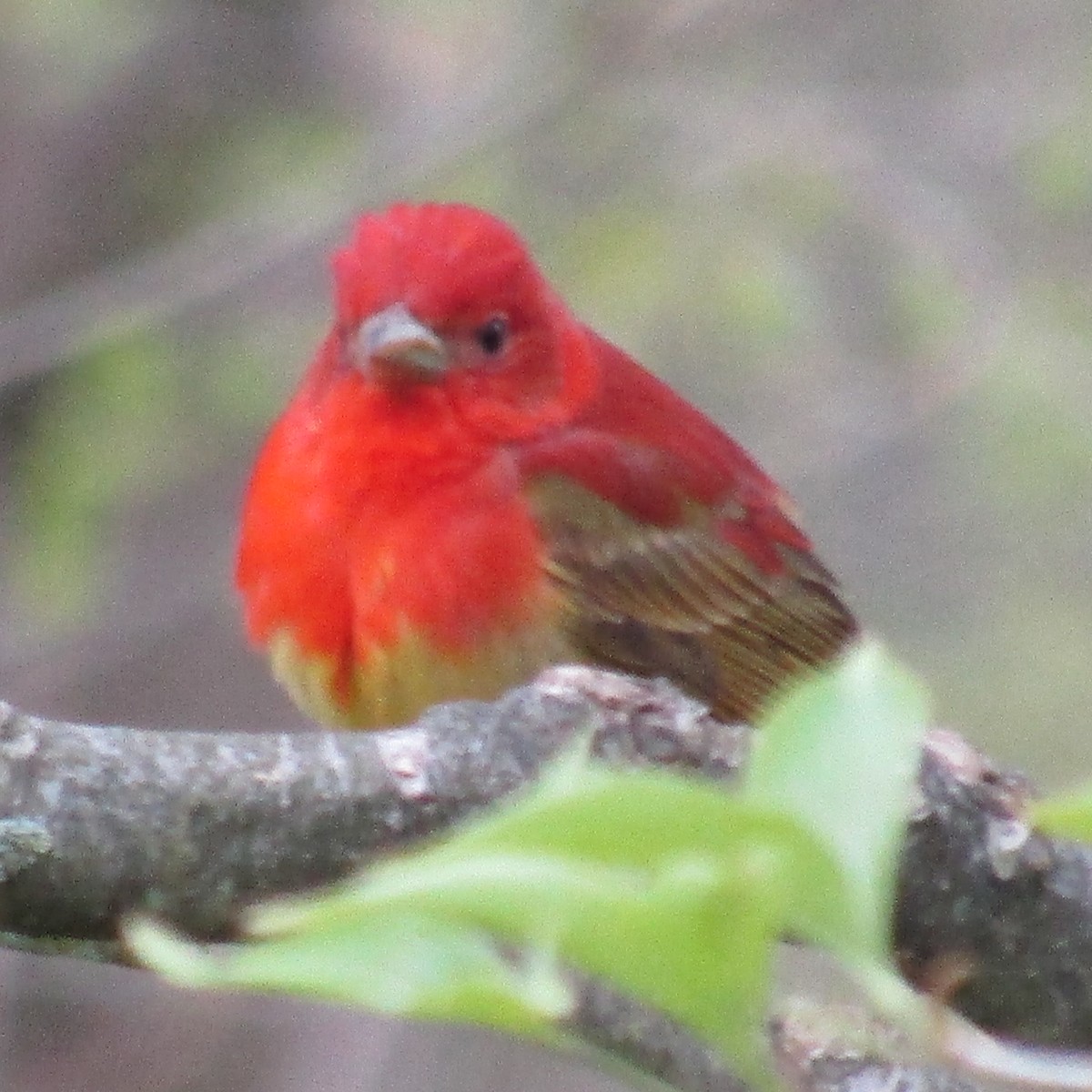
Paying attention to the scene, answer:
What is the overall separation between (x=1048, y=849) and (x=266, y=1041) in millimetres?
4349

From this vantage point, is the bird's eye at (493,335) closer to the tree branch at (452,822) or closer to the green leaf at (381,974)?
the tree branch at (452,822)

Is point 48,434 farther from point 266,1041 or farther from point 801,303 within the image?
point 801,303

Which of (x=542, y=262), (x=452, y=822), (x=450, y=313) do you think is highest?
(x=542, y=262)

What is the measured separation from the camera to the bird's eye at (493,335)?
386cm

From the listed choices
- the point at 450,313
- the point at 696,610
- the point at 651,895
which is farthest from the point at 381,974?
the point at 696,610

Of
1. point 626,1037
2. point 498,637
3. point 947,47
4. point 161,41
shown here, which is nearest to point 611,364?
point 498,637

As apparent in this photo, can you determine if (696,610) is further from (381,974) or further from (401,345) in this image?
(381,974)

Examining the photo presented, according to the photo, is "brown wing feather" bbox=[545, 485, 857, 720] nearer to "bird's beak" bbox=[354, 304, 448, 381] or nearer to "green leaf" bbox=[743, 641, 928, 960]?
"bird's beak" bbox=[354, 304, 448, 381]

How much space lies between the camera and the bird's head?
373 centimetres

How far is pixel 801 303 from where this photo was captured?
735 cm

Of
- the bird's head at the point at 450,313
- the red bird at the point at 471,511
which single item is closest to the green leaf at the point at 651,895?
the red bird at the point at 471,511

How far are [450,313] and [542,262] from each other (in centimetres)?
366

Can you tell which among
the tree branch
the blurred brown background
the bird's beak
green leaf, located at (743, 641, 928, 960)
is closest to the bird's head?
the bird's beak

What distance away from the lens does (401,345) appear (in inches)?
146
